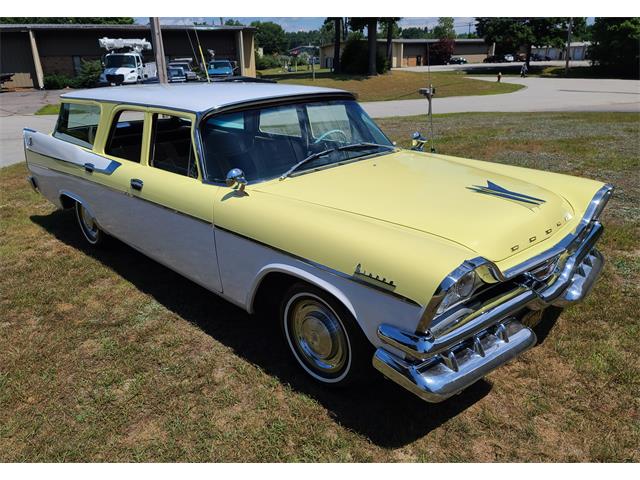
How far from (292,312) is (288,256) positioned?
43cm

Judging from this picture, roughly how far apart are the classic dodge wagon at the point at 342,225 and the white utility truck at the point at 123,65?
84.6 ft

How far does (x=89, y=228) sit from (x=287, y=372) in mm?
3258

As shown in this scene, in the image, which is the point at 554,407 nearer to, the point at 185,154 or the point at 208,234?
the point at 208,234

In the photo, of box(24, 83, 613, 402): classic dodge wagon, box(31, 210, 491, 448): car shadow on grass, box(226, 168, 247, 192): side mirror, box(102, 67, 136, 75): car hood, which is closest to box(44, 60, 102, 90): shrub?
box(102, 67, 136, 75): car hood

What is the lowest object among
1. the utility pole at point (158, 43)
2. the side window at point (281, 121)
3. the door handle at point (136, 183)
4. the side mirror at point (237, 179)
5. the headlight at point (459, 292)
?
the headlight at point (459, 292)

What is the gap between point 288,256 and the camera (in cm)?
275

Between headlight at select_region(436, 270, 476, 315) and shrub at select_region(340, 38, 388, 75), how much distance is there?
40.5 meters

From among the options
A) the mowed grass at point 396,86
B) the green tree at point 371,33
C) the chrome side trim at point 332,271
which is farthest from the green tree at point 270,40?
the chrome side trim at point 332,271

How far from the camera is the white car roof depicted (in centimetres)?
349

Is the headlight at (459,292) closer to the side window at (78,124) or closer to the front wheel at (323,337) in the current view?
the front wheel at (323,337)

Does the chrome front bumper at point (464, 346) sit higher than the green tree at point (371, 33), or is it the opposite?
the green tree at point (371, 33)

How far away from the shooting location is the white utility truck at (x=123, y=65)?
28625 mm

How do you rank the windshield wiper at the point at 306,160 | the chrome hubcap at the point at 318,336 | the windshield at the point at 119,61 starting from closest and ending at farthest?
the chrome hubcap at the point at 318,336, the windshield wiper at the point at 306,160, the windshield at the point at 119,61

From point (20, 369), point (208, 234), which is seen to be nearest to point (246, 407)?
point (208, 234)
